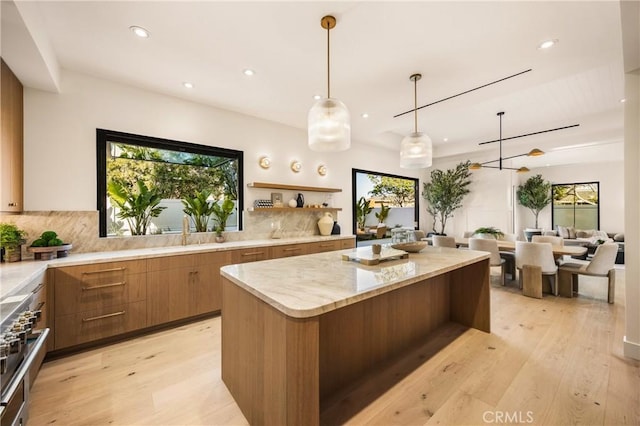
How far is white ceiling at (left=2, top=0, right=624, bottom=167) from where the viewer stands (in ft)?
6.70

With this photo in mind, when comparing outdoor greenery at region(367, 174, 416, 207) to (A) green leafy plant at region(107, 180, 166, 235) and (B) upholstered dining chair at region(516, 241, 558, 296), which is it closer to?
(B) upholstered dining chair at region(516, 241, 558, 296)

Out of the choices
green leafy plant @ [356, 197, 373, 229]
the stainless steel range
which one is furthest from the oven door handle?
green leafy plant @ [356, 197, 373, 229]

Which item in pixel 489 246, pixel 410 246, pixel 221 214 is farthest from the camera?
pixel 489 246

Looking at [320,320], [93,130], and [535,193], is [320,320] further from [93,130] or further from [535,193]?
[535,193]

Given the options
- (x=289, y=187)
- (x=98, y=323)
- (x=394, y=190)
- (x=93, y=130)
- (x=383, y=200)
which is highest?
(x=93, y=130)

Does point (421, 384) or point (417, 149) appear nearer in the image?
point (421, 384)

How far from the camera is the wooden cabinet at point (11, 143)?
2.20 m

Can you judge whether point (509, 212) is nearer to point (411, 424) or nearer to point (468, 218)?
point (468, 218)

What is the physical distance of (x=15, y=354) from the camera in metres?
1.24

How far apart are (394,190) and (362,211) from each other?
1442mm

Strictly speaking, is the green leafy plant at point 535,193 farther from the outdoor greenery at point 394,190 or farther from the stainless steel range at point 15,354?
the stainless steel range at point 15,354

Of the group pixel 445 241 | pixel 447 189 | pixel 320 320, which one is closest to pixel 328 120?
pixel 320 320

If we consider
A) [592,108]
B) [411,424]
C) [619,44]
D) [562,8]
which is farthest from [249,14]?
[592,108]

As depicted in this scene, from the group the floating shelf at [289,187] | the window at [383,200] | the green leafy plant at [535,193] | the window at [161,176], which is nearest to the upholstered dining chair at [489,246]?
the window at [383,200]
